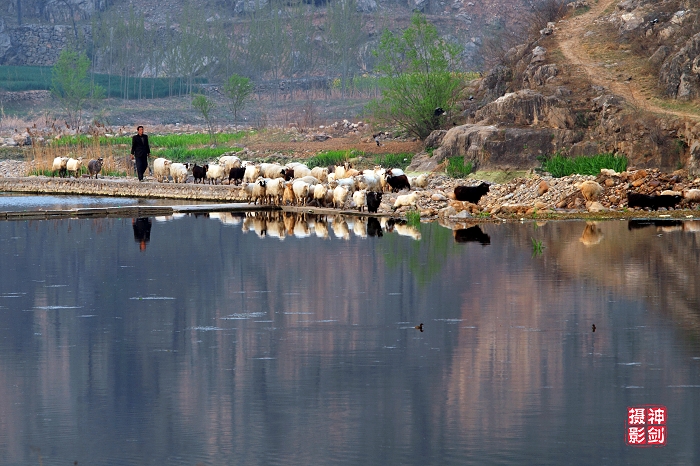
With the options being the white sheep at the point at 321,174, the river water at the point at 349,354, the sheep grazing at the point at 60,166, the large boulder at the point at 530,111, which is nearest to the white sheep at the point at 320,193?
the white sheep at the point at 321,174

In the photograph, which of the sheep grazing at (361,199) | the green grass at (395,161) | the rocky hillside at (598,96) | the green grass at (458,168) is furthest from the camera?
the green grass at (395,161)

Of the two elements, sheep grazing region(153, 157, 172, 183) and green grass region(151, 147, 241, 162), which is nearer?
sheep grazing region(153, 157, 172, 183)

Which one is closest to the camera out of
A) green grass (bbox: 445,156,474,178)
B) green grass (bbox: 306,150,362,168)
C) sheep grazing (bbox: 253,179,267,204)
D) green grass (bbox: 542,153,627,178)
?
sheep grazing (bbox: 253,179,267,204)

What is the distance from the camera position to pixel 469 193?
27844 millimetres

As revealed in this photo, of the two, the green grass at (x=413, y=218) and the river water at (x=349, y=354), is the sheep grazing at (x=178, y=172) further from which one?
the river water at (x=349, y=354)

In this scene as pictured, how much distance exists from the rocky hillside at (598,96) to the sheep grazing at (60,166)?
1213 centimetres

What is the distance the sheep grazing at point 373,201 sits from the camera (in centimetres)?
2666

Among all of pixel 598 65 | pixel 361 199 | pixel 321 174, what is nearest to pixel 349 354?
pixel 361 199

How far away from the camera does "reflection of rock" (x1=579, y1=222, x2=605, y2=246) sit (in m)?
20.7

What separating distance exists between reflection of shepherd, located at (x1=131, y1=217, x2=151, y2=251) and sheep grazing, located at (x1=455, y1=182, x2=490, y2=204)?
7635mm

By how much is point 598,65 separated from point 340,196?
16.8 m

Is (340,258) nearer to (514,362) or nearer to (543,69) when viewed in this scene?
(514,362)

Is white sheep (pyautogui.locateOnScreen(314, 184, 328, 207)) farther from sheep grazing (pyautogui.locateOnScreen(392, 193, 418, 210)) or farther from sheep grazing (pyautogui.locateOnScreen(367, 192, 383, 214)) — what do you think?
sheep grazing (pyautogui.locateOnScreen(392, 193, 418, 210))

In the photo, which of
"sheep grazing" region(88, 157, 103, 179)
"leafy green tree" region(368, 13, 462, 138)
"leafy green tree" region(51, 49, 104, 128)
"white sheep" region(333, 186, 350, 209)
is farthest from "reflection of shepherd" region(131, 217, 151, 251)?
"leafy green tree" region(51, 49, 104, 128)
